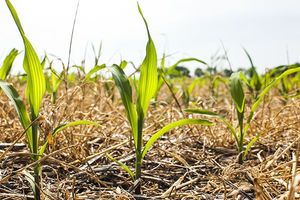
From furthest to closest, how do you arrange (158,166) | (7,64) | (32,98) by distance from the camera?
1. (7,64)
2. (158,166)
3. (32,98)

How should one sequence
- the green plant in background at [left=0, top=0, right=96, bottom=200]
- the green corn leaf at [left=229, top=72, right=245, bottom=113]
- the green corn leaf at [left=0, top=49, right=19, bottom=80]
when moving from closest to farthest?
the green plant in background at [left=0, top=0, right=96, bottom=200] < the green corn leaf at [left=229, top=72, right=245, bottom=113] < the green corn leaf at [left=0, top=49, right=19, bottom=80]

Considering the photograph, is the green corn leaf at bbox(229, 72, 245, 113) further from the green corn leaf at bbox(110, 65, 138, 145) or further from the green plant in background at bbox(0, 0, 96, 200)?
the green plant in background at bbox(0, 0, 96, 200)

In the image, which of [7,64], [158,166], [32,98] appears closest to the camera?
[32,98]

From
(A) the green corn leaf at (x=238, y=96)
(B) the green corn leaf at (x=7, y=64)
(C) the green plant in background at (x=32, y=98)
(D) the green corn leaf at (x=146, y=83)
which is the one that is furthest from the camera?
(B) the green corn leaf at (x=7, y=64)

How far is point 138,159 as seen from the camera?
1.03 metres

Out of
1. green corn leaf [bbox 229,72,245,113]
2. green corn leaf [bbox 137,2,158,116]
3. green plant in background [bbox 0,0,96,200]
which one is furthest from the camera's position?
green corn leaf [bbox 229,72,245,113]

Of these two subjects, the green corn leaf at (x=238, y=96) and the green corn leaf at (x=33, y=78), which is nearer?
the green corn leaf at (x=33, y=78)

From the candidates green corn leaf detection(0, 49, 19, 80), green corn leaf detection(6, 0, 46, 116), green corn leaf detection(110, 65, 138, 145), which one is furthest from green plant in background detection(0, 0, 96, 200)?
green corn leaf detection(0, 49, 19, 80)

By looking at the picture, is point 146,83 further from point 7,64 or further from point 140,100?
point 7,64

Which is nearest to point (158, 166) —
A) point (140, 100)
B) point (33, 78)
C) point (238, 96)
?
point (140, 100)

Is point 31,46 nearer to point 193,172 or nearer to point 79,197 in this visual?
point 79,197

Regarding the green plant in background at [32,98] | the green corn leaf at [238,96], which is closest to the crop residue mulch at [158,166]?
the green plant in background at [32,98]

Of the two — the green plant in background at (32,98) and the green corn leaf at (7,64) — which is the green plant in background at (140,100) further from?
the green corn leaf at (7,64)

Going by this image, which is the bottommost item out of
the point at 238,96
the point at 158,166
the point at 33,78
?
the point at 158,166
